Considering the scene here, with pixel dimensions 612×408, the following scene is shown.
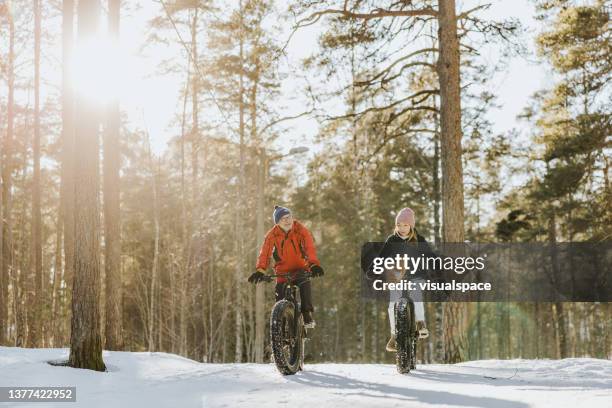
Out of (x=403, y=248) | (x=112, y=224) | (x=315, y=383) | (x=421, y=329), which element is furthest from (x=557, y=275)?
(x=315, y=383)

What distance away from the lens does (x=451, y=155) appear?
12.9 meters

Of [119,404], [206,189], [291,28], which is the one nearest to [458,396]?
[119,404]

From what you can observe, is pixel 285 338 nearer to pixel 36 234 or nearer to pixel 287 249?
pixel 287 249

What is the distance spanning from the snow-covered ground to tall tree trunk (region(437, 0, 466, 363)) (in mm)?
2605

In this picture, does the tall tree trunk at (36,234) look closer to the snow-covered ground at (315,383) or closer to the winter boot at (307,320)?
the snow-covered ground at (315,383)

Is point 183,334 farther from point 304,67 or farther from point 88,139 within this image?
point 88,139

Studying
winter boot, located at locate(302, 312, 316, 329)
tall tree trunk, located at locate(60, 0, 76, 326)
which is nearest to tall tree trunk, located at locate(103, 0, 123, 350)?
tall tree trunk, located at locate(60, 0, 76, 326)

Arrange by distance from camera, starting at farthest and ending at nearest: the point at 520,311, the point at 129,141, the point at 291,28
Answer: the point at 520,311, the point at 129,141, the point at 291,28

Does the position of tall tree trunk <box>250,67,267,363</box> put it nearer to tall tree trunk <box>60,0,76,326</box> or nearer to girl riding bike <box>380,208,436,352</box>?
tall tree trunk <box>60,0,76,326</box>

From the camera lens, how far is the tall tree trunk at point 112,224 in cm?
1266

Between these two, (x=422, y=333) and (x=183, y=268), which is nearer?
(x=422, y=333)

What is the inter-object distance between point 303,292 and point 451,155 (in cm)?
544

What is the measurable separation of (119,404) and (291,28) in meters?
9.28

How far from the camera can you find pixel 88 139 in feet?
30.3
